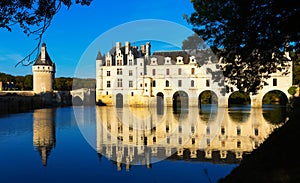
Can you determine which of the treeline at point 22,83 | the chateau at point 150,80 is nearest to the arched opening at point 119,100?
the chateau at point 150,80

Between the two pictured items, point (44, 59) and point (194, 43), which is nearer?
point (194, 43)

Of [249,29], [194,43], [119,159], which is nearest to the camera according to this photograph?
[249,29]

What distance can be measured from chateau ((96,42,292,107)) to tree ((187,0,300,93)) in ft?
81.8

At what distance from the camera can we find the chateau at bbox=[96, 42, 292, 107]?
32875 mm

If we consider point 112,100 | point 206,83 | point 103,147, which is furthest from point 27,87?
point 103,147

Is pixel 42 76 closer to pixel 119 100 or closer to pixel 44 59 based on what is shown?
pixel 44 59

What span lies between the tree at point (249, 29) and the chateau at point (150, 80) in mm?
24943

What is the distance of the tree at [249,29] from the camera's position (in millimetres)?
4684

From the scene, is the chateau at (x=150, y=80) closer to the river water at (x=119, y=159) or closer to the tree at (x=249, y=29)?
the river water at (x=119, y=159)

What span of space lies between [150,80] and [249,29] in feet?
97.7

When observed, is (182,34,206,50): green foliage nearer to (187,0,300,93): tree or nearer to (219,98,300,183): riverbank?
(187,0,300,93): tree

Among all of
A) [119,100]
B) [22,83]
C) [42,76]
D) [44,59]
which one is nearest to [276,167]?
[119,100]

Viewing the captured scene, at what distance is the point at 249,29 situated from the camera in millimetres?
5273

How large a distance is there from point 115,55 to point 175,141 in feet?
95.5
